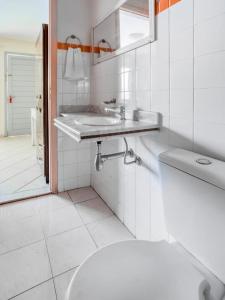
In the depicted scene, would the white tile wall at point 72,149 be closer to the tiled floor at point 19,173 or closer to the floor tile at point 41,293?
the tiled floor at point 19,173

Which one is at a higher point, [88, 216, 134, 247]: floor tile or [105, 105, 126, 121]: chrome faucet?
[105, 105, 126, 121]: chrome faucet

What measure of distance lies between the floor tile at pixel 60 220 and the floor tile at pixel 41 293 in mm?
429

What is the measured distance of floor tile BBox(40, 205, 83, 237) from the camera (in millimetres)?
1560

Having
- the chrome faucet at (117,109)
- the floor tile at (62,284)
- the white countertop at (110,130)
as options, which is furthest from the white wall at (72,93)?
the floor tile at (62,284)

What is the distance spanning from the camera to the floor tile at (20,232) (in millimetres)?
1395

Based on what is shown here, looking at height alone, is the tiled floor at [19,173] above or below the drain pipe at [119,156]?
below

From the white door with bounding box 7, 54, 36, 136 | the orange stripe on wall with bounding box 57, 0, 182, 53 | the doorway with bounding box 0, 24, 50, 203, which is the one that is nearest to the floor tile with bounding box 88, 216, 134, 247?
the doorway with bounding box 0, 24, 50, 203

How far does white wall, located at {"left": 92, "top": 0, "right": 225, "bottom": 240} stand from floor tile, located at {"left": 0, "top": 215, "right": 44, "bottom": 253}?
644 mm

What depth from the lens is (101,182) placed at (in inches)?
79.4

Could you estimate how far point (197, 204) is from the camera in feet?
2.37

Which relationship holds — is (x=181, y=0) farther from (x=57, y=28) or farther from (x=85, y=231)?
(x=85, y=231)

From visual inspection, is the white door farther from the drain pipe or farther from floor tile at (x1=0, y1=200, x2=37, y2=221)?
the drain pipe

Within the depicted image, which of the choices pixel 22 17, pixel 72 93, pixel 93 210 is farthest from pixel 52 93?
pixel 22 17

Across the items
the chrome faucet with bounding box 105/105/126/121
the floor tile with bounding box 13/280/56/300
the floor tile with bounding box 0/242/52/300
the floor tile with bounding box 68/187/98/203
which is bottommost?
the floor tile with bounding box 13/280/56/300
